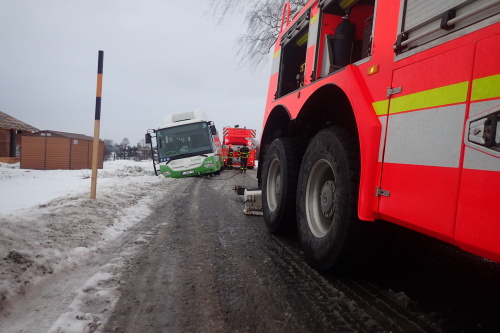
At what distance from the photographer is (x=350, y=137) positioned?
235cm

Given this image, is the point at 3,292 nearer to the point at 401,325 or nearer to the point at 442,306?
the point at 401,325

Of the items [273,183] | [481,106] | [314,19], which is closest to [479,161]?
[481,106]

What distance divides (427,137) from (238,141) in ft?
63.2

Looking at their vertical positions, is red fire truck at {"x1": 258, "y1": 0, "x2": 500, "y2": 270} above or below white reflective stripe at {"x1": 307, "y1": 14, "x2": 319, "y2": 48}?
below

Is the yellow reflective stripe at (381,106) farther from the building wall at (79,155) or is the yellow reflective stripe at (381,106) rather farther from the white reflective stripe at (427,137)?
the building wall at (79,155)

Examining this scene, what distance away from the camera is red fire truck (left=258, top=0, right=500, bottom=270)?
1.28 meters

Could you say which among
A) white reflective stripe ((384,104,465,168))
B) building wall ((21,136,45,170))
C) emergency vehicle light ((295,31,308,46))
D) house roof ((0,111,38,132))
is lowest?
building wall ((21,136,45,170))

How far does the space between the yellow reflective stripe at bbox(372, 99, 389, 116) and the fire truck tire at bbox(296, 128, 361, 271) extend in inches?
14.2

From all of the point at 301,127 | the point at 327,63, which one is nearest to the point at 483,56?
the point at 327,63

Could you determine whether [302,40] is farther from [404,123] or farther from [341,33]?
[404,123]

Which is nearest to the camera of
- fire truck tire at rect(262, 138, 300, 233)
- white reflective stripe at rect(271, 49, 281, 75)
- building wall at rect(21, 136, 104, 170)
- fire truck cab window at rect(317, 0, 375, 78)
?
fire truck cab window at rect(317, 0, 375, 78)

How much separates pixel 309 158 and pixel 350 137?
0.58 metres

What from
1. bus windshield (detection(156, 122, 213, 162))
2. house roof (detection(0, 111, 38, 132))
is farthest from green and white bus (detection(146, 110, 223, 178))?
house roof (detection(0, 111, 38, 132))

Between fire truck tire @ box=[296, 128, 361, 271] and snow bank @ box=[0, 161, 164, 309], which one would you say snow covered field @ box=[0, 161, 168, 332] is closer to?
snow bank @ box=[0, 161, 164, 309]
